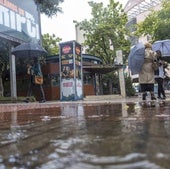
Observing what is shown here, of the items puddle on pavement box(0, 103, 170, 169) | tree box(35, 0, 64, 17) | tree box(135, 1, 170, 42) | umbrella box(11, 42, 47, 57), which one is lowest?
puddle on pavement box(0, 103, 170, 169)

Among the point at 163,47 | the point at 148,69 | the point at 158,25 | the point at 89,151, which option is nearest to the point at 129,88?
the point at 158,25

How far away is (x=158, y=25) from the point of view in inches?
1045

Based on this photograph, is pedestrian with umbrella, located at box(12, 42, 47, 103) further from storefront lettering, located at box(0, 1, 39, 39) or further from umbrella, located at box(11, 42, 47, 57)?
storefront lettering, located at box(0, 1, 39, 39)

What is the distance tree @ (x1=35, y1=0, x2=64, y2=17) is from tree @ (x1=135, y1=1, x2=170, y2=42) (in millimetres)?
6546

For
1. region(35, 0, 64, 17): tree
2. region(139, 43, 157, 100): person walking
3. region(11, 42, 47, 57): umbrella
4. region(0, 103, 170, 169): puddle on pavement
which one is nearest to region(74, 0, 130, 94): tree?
region(35, 0, 64, 17): tree

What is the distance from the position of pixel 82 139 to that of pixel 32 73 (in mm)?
12215

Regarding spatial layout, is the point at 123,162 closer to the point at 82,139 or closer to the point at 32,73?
the point at 82,139

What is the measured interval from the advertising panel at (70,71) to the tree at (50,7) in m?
6.63

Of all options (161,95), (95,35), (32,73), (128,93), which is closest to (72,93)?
(32,73)

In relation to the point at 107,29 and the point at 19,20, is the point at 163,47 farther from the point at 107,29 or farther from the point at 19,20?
the point at 107,29

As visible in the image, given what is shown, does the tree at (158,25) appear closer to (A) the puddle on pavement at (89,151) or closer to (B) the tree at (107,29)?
(B) the tree at (107,29)

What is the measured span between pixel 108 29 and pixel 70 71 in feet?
61.6

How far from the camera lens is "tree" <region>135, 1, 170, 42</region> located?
1041 inches

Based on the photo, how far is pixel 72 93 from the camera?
19.2 m
